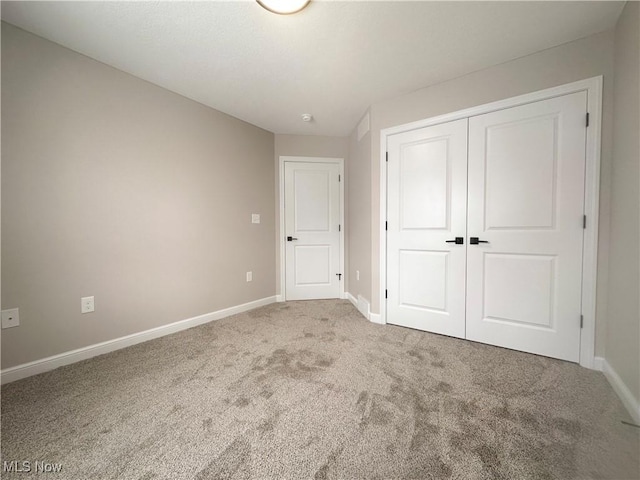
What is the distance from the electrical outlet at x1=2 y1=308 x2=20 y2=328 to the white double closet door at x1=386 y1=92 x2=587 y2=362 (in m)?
2.89

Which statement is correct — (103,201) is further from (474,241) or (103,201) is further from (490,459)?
(474,241)

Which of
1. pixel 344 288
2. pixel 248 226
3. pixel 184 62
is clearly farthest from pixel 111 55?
pixel 344 288

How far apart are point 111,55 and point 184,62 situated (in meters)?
0.52

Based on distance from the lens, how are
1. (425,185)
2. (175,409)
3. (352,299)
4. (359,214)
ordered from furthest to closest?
(352,299) → (359,214) → (425,185) → (175,409)

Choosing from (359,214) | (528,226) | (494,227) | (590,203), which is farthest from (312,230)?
(590,203)

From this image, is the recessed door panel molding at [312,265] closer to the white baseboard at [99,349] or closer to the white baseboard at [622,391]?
the white baseboard at [99,349]

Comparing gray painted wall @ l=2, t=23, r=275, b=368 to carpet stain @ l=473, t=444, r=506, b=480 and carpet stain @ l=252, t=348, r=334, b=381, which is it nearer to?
carpet stain @ l=252, t=348, r=334, b=381

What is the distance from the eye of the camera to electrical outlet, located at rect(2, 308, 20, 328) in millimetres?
1549

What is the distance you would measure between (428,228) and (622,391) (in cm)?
152

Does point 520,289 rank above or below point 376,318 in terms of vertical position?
above

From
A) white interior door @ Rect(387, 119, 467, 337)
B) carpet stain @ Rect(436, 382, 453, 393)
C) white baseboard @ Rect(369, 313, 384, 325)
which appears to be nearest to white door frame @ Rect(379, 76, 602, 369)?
white interior door @ Rect(387, 119, 467, 337)

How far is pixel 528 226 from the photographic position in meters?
1.90

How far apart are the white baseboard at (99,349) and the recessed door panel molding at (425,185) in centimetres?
231

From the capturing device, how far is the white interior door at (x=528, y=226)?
1.76m
